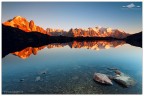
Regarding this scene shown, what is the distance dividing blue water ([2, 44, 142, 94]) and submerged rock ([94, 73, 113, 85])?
0.10m

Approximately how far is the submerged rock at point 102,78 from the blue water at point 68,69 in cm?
10

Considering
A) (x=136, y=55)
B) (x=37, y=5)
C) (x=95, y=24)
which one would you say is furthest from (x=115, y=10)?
(x=37, y=5)

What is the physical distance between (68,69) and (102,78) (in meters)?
1.03

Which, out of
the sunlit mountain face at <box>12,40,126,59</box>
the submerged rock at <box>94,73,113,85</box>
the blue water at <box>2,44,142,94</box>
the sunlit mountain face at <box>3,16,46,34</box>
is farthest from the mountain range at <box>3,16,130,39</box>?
the submerged rock at <box>94,73,113,85</box>

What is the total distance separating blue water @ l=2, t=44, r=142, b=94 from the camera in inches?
236

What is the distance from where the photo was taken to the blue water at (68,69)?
19.7ft

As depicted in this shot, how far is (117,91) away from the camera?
5.84m

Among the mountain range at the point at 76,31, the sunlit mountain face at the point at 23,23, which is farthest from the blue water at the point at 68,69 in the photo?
the sunlit mountain face at the point at 23,23

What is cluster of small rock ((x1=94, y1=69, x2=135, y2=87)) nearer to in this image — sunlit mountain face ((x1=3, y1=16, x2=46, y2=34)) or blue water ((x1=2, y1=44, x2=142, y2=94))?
blue water ((x1=2, y1=44, x2=142, y2=94))

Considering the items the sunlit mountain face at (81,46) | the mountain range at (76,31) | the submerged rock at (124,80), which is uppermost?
the mountain range at (76,31)

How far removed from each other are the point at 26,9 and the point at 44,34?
1.00 metres

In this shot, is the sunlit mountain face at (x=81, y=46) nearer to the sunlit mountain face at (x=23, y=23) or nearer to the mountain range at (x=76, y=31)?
the mountain range at (x=76, y=31)

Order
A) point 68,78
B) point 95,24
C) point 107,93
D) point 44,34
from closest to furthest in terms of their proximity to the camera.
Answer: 1. point 107,93
2. point 68,78
3. point 95,24
4. point 44,34

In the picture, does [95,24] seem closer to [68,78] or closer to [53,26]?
[53,26]
